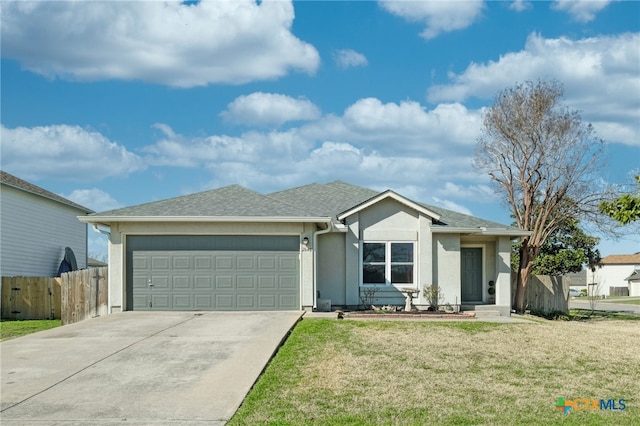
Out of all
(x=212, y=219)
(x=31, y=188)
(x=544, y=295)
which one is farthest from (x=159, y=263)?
(x=544, y=295)

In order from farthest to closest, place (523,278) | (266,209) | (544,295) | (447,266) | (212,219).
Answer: (544,295) → (523,278) → (447,266) → (266,209) → (212,219)

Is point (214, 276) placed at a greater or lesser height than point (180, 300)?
greater

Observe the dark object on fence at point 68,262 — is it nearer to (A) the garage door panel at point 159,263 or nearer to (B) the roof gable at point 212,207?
(B) the roof gable at point 212,207

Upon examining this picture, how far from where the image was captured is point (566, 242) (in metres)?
42.6

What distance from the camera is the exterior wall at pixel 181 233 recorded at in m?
20.1

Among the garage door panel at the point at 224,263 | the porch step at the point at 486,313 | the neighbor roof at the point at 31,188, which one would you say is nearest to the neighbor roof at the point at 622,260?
the porch step at the point at 486,313

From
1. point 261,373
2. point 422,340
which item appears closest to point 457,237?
point 422,340

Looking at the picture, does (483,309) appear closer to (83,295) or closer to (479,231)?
(479,231)

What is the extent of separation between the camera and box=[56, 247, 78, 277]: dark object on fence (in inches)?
1222

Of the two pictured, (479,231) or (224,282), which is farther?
(479,231)

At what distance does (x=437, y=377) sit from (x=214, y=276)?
10309mm

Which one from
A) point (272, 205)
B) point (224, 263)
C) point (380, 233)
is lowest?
point (224, 263)

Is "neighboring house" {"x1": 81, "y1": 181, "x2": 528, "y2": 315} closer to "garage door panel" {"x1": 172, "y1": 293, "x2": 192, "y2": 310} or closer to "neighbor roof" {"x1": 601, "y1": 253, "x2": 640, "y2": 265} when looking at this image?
"garage door panel" {"x1": 172, "y1": 293, "x2": 192, "y2": 310}

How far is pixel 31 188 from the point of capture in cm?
2984
